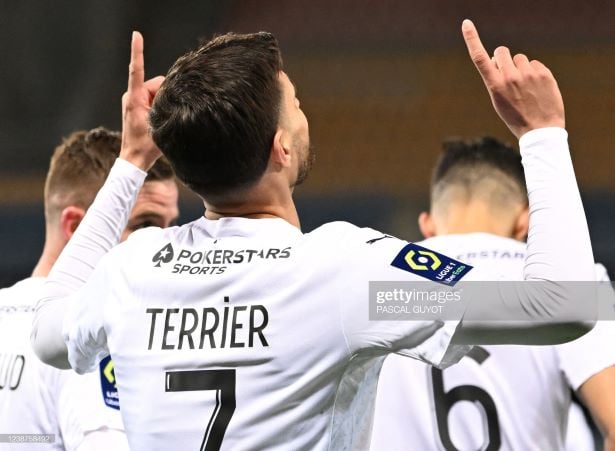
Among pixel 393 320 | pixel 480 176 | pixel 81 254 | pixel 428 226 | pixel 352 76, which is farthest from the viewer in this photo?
pixel 352 76

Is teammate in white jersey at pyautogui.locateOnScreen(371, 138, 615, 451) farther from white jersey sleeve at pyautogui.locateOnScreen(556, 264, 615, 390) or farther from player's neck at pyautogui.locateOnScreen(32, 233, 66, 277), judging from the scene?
player's neck at pyautogui.locateOnScreen(32, 233, 66, 277)

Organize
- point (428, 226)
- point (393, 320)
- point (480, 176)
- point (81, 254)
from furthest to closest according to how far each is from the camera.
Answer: point (428, 226), point (480, 176), point (81, 254), point (393, 320)

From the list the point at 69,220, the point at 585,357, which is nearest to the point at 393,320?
the point at 585,357

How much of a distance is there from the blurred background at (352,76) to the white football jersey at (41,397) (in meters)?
6.47

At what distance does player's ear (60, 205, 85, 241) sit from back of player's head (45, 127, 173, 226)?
0.19ft

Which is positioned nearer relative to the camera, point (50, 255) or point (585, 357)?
point (585, 357)

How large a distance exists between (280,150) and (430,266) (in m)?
0.31

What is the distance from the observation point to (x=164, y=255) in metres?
1.67

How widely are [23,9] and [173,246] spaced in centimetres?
868

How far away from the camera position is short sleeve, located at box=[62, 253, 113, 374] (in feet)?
5.49

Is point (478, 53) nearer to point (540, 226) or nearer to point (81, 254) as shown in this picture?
point (540, 226)

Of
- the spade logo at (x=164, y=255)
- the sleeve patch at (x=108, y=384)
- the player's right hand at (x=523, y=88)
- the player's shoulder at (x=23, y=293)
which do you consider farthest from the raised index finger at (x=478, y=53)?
the player's shoulder at (x=23, y=293)

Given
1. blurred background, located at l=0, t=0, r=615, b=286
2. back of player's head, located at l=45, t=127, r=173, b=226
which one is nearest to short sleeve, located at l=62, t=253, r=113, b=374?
back of player's head, located at l=45, t=127, r=173, b=226

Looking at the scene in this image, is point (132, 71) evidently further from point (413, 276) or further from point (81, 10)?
point (81, 10)
